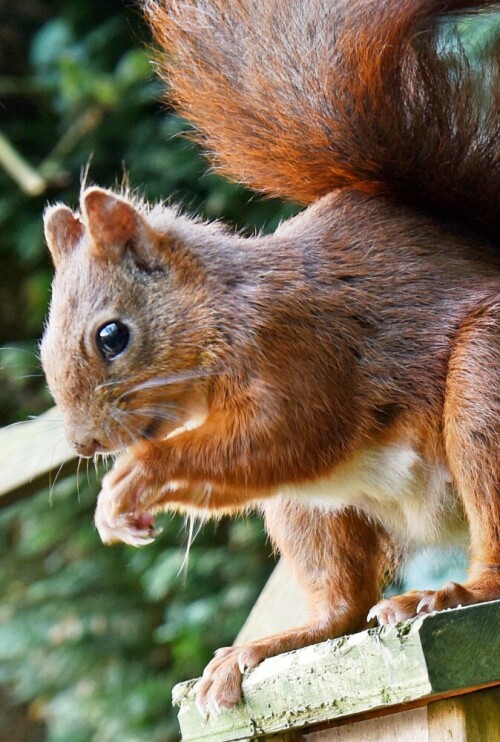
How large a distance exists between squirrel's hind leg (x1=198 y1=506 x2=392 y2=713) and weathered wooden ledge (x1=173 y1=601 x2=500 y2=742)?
0.21 meters

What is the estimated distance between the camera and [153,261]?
1329 mm

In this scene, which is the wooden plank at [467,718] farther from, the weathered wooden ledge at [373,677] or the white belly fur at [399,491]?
the white belly fur at [399,491]

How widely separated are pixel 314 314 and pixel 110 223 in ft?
0.88

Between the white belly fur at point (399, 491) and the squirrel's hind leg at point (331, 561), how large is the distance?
7cm

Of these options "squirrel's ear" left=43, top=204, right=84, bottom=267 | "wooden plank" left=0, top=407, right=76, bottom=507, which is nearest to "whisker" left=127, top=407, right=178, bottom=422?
"squirrel's ear" left=43, top=204, right=84, bottom=267

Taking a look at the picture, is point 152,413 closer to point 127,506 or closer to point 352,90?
point 127,506

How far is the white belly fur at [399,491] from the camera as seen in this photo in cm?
125

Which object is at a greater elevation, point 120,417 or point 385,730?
point 120,417

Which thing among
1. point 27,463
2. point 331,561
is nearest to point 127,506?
point 331,561

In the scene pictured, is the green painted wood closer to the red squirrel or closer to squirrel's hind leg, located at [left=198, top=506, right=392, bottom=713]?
the red squirrel

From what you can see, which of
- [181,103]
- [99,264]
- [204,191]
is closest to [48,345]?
[99,264]

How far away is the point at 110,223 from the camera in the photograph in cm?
131

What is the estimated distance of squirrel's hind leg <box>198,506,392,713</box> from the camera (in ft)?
4.51

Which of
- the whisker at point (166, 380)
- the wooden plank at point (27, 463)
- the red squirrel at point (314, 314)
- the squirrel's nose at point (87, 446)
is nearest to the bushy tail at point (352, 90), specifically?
the red squirrel at point (314, 314)
